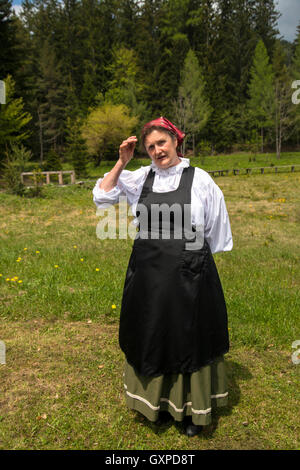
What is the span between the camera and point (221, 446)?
2.79m

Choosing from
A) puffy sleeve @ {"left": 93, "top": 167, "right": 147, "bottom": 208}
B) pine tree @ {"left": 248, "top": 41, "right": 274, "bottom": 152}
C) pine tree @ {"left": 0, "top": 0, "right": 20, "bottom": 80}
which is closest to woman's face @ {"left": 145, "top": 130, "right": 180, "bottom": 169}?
puffy sleeve @ {"left": 93, "top": 167, "right": 147, "bottom": 208}

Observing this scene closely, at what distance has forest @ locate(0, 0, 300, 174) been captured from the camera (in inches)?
1478

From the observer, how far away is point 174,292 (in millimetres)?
2604

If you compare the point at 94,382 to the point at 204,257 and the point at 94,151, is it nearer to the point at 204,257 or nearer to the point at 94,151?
the point at 204,257

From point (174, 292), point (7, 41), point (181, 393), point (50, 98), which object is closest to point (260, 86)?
point (50, 98)

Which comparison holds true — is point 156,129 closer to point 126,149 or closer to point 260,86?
point 126,149

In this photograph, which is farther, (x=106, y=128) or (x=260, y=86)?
(x=260, y=86)

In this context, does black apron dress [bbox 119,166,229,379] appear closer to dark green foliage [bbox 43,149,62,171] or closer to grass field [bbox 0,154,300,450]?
grass field [bbox 0,154,300,450]

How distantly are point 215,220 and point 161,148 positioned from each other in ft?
2.25

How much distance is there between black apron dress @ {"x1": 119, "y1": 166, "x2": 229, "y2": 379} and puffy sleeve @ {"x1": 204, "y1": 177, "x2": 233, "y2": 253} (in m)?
0.15

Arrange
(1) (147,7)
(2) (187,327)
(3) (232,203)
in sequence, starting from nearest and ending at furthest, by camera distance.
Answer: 1. (2) (187,327)
2. (3) (232,203)
3. (1) (147,7)

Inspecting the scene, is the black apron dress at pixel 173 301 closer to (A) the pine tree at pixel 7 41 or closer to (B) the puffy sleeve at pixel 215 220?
(B) the puffy sleeve at pixel 215 220
